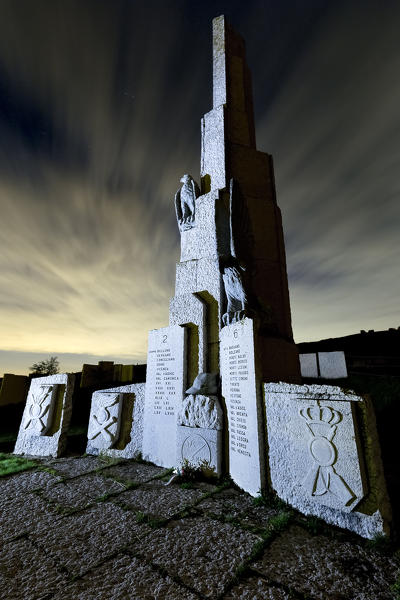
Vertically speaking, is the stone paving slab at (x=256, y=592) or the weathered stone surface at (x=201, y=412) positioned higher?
the weathered stone surface at (x=201, y=412)

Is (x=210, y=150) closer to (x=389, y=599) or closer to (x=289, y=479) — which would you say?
(x=289, y=479)

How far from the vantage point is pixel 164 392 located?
14.0ft

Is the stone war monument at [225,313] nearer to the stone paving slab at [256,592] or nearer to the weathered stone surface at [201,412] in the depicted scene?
the weathered stone surface at [201,412]

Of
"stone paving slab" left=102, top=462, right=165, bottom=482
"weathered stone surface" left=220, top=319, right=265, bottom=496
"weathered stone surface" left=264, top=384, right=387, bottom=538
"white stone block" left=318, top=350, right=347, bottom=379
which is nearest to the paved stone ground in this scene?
"weathered stone surface" left=264, top=384, right=387, bottom=538

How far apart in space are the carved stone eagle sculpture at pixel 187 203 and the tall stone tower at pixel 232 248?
0.03 m

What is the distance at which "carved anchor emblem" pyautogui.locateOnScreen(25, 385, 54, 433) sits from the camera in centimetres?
477

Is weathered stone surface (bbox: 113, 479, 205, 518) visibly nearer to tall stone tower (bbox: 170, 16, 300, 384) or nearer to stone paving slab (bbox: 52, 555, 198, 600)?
stone paving slab (bbox: 52, 555, 198, 600)

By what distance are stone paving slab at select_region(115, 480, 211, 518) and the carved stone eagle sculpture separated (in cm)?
453

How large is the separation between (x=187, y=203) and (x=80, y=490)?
518 centimetres

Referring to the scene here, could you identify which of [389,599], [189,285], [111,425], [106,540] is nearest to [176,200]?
[189,285]

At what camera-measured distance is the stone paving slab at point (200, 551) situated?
1.63 metres

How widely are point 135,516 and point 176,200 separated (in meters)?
5.53

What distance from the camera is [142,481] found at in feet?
10.9

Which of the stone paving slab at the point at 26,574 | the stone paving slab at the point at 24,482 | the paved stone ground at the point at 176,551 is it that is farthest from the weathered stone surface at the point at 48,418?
Answer: the stone paving slab at the point at 26,574
